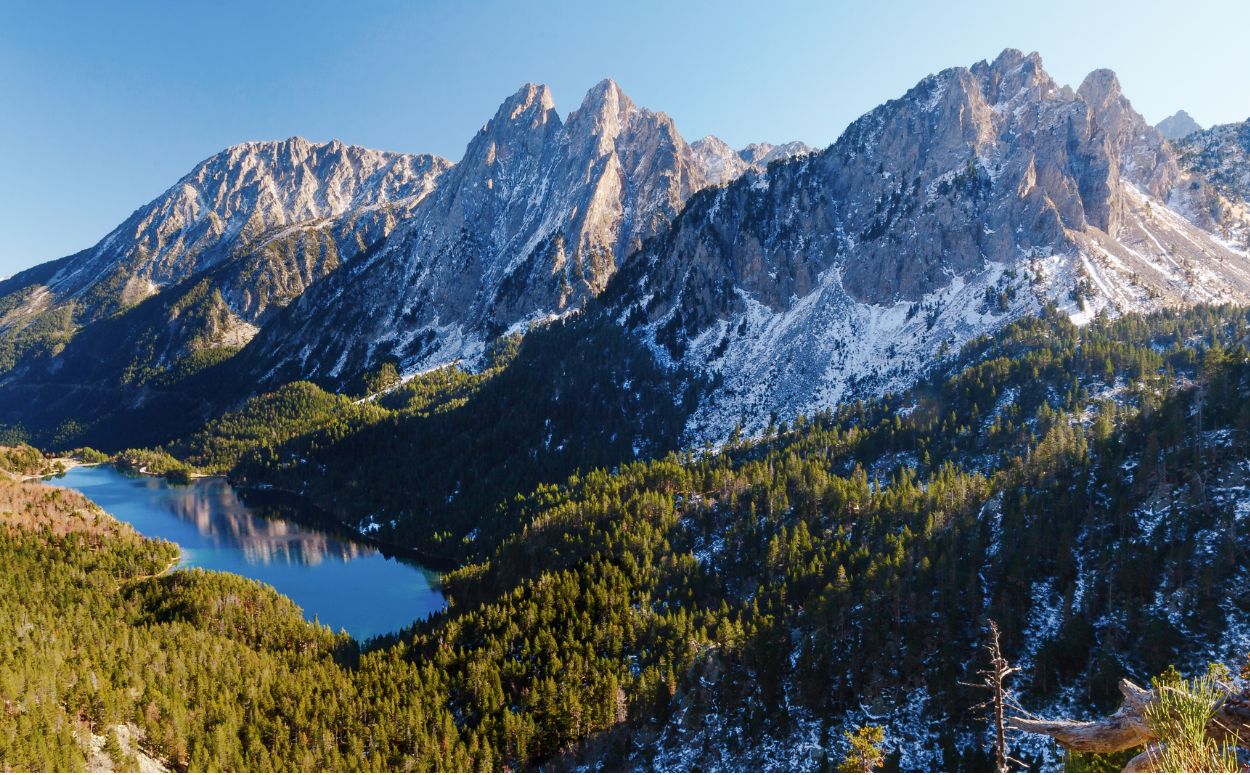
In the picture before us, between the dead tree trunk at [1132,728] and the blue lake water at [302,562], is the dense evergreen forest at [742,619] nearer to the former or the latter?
the blue lake water at [302,562]

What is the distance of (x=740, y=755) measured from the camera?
210ft

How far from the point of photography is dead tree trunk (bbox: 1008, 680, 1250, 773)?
31.8 feet

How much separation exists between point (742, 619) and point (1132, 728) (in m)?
76.9

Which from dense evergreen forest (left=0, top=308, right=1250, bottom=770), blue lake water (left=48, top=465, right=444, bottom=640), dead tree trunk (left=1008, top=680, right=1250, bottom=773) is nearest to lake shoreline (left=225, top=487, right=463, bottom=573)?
blue lake water (left=48, top=465, right=444, bottom=640)

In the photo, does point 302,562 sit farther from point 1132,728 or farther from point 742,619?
point 1132,728

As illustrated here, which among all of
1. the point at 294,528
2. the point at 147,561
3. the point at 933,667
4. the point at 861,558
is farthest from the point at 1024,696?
the point at 294,528

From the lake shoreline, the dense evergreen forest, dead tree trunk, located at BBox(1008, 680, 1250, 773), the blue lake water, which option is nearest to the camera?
dead tree trunk, located at BBox(1008, 680, 1250, 773)

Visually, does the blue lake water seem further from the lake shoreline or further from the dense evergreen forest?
the dense evergreen forest

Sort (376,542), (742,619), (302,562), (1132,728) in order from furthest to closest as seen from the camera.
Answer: (376,542), (302,562), (742,619), (1132,728)

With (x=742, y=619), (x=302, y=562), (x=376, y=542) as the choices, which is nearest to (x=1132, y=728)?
(x=742, y=619)

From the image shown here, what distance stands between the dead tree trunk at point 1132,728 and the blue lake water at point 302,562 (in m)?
114

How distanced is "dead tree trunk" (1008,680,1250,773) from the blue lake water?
374ft

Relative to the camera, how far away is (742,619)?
3295 inches

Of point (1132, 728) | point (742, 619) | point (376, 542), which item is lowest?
point (742, 619)
